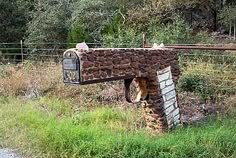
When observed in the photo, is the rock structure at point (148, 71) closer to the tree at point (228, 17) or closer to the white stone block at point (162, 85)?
the white stone block at point (162, 85)

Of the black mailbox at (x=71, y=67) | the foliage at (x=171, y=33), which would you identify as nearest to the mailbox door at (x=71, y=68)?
the black mailbox at (x=71, y=67)

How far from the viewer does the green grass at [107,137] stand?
427 cm

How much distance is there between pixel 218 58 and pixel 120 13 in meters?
4.35

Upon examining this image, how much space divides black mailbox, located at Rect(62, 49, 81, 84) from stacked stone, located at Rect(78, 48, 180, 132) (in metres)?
0.04

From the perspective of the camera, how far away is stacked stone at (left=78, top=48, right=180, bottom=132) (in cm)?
Answer: 430

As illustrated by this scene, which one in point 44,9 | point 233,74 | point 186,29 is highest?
point 44,9

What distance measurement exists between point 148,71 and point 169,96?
0.66 meters

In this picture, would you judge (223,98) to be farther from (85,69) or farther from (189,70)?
(85,69)

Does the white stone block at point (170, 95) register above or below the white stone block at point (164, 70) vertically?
below

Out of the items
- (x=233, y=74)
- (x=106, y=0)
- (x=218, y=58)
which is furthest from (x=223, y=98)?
(x=106, y=0)

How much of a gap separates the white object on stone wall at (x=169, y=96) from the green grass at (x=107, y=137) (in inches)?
10.4

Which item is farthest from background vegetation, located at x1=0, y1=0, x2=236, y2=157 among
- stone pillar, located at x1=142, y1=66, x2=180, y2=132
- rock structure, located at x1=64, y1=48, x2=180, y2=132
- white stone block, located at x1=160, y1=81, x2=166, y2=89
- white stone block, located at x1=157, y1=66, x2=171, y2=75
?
white stone block, located at x1=157, y1=66, x2=171, y2=75

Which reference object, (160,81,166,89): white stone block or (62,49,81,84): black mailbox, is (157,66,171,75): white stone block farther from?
(62,49,81,84): black mailbox

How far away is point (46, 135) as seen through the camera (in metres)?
4.70
